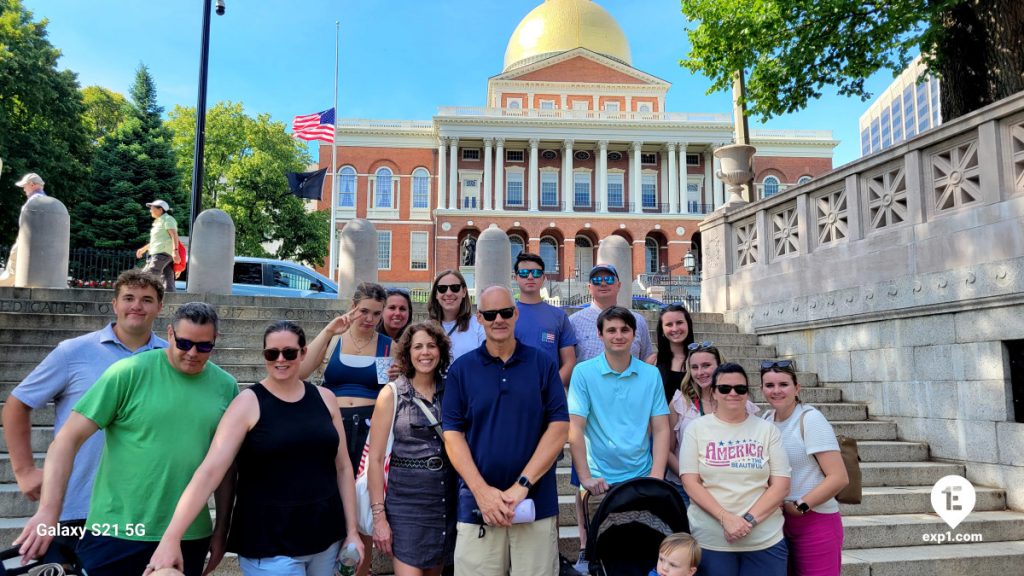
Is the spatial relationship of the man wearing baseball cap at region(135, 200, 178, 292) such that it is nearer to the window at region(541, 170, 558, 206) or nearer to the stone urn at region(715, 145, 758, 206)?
the stone urn at region(715, 145, 758, 206)

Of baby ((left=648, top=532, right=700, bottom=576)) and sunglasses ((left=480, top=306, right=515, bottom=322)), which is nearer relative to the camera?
baby ((left=648, top=532, right=700, bottom=576))

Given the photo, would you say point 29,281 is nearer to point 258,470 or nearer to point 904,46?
point 258,470

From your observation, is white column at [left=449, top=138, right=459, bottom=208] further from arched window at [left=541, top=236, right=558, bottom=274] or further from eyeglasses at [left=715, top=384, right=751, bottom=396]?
eyeglasses at [left=715, top=384, right=751, bottom=396]

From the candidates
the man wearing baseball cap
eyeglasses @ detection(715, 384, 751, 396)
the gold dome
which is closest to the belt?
eyeglasses @ detection(715, 384, 751, 396)

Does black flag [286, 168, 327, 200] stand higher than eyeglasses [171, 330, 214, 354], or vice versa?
black flag [286, 168, 327, 200]

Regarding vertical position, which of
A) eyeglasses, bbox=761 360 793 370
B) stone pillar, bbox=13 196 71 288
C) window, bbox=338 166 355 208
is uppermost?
window, bbox=338 166 355 208

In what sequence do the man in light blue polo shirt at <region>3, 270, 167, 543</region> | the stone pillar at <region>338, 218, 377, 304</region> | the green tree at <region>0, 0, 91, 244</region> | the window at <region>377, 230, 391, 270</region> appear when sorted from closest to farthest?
the man in light blue polo shirt at <region>3, 270, 167, 543</region> < the stone pillar at <region>338, 218, 377, 304</region> < the green tree at <region>0, 0, 91, 244</region> < the window at <region>377, 230, 391, 270</region>

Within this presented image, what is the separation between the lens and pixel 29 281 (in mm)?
9586

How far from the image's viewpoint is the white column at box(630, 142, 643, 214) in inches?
2206

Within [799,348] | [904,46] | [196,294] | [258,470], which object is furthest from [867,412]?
[196,294]

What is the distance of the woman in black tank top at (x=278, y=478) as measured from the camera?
2846 millimetres

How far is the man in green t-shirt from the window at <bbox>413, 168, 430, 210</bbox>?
183 ft

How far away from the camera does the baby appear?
10.4 feet

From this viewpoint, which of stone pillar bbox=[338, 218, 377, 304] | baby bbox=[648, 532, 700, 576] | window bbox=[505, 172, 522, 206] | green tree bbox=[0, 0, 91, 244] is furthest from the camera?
window bbox=[505, 172, 522, 206]
